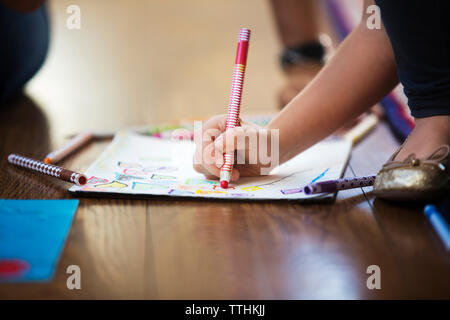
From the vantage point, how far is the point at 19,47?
4.28 ft

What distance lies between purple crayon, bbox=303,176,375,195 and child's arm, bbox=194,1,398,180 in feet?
0.34

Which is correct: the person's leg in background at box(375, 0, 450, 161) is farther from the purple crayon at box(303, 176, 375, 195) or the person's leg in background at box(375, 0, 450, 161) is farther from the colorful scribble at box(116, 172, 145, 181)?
the colorful scribble at box(116, 172, 145, 181)

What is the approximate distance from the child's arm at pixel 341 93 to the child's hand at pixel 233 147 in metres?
0.04

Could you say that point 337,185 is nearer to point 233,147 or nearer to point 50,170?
point 233,147

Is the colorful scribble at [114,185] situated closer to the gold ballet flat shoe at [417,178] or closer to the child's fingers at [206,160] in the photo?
the child's fingers at [206,160]

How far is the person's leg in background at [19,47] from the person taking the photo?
1.25m

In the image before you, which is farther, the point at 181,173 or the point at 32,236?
the point at 181,173

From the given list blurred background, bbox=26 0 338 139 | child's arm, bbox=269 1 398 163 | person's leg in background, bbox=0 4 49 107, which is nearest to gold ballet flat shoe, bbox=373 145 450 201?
child's arm, bbox=269 1 398 163

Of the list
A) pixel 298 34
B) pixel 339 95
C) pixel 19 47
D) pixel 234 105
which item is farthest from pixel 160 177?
pixel 298 34

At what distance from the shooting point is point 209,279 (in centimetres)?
52

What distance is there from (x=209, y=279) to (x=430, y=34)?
0.40 metres
